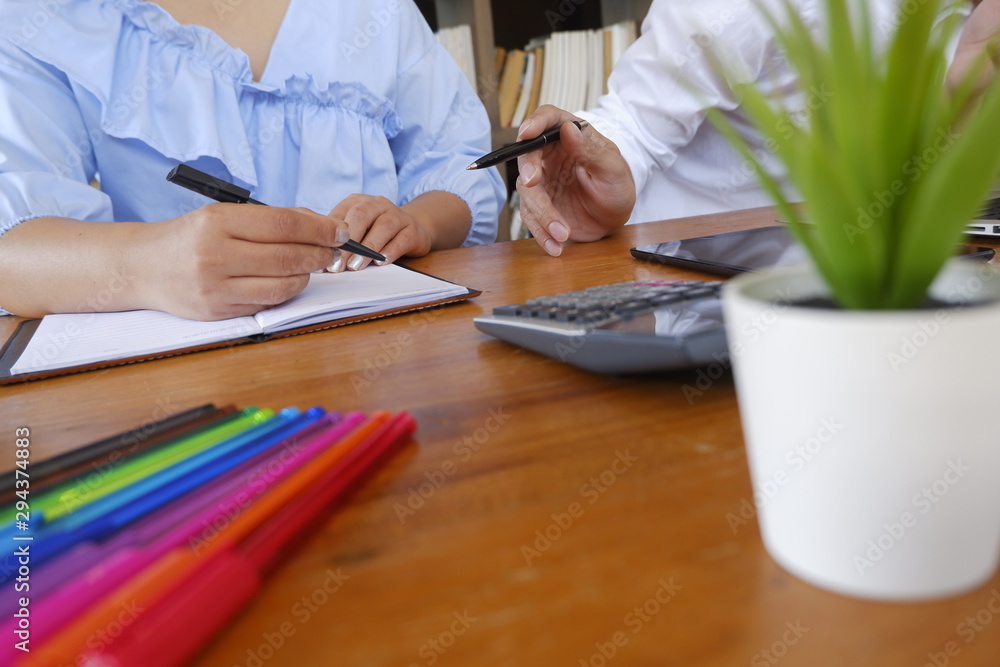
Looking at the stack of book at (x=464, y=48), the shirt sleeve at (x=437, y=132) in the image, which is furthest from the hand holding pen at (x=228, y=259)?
the stack of book at (x=464, y=48)

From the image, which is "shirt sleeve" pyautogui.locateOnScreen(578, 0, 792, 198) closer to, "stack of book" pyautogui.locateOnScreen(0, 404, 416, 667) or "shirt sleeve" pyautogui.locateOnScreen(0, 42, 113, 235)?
"shirt sleeve" pyautogui.locateOnScreen(0, 42, 113, 235)

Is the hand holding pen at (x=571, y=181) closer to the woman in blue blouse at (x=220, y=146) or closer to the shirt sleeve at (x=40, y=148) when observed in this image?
the woman in blue blouse at (x=220, y=146)

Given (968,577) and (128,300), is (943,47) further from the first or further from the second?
(128,300)

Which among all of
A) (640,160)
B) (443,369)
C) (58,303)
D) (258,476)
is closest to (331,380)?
(443,369)

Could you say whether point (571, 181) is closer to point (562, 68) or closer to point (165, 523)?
point (165, 523)

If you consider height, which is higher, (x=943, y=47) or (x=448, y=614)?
(x=943, y=47)

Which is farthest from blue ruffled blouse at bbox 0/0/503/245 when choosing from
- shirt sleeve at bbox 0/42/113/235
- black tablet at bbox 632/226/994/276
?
black tablet at bbox 632/226/994/276

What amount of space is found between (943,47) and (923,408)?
85 millimetres

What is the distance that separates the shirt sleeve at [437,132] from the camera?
3.92 ft

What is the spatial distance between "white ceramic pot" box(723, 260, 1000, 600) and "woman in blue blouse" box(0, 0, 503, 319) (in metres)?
0.49

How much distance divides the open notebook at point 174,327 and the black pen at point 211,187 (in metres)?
0.03

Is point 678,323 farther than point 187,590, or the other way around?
point 678,323

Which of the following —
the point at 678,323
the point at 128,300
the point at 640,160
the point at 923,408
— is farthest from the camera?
the point at 640,160

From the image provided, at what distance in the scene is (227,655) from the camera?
185 mm
